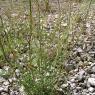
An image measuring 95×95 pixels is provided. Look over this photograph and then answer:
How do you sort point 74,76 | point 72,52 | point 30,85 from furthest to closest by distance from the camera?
1. point 72,52
2. point 74,76
3. point 30,85

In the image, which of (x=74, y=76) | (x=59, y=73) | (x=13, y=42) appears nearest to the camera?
(x=59, y=73)

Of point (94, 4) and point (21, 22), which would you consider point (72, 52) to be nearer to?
point (21, 22)

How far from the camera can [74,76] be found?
4086mm

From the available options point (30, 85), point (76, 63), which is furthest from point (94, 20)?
point (30, 85)

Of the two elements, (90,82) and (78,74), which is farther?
(78,74)

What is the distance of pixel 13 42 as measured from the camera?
4359 millimetres

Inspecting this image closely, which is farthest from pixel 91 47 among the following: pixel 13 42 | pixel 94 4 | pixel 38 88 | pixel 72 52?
pixel 94 4

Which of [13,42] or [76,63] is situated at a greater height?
[13,42]

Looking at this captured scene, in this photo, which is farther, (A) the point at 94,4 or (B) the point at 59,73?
(A) the point at 94,4

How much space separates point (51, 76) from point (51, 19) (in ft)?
8.65

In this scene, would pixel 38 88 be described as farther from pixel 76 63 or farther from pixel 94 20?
pixel 94 20

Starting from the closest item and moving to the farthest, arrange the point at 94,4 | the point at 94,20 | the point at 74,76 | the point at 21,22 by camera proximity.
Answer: the point at 74,76, the point at 21,22, the point at 94,20, the point at 94,4

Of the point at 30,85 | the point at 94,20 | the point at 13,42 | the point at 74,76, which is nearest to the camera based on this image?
the point at 30,85

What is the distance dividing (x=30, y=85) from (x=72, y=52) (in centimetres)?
138
